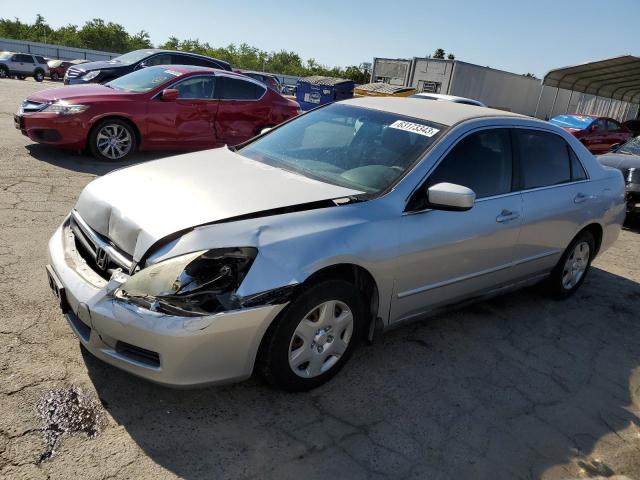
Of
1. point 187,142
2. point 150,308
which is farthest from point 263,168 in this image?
point 187,142

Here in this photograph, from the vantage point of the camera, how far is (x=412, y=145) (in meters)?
3.44

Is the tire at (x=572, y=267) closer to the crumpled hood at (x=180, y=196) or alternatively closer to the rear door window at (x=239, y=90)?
the crumpled hood at (x=180, y=196)

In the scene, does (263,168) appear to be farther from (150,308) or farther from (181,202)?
(150,308)

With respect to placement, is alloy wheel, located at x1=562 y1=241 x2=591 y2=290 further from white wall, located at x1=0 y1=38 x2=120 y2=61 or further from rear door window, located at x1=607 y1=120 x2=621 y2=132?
white wall, located at x1=0 y1=38 x2=120 y2=61

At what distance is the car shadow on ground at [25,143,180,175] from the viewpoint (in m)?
6.97

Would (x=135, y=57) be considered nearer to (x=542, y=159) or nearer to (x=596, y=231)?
(x=542, y=159)

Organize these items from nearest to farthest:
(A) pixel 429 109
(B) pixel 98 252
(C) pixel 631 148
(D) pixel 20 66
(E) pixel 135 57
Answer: (B) pixel 98 252 → (A) pixel 429 109 → (C) pixel 631 148 → (E) pixel 135 57 → (D) pixel 20 66

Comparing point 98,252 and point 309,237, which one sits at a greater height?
point 309,237

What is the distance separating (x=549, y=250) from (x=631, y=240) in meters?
4.00

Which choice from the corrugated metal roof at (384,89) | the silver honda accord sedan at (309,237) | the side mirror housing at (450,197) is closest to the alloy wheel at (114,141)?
the silver honda accord sedan at (309,237)

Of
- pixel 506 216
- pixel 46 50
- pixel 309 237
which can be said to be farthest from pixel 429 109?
pixel 46 50

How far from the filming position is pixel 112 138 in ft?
24.4

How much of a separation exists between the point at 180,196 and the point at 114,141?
206 inches

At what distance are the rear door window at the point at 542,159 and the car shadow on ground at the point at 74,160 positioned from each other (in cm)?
529
